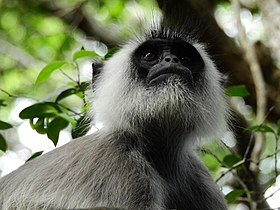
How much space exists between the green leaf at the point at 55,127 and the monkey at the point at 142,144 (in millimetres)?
91

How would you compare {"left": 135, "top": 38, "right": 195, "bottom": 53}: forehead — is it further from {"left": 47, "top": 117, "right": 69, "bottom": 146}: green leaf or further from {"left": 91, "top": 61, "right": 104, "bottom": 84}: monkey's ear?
{"left": 47, "top": 117, "right": 69, "bottom": 146}: green leaf

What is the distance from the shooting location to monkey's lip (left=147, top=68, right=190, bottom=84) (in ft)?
12.2

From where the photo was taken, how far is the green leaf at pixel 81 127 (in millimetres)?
4379

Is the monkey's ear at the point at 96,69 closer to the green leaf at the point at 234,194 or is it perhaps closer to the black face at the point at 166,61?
the black face at the point at 166,61

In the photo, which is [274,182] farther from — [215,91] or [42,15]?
[42,15]

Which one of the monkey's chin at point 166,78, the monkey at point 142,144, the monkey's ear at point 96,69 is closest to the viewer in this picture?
the monkey at point 142,144

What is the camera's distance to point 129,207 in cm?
341

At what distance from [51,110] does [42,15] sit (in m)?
4.46

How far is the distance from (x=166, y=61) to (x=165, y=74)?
0.11m

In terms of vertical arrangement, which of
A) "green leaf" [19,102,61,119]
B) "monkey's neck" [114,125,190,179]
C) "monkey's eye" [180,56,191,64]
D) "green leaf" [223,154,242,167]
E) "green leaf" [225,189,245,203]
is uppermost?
"monkey's eye" [180,56,191,64]

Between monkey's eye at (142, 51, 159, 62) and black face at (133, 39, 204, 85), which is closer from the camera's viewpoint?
black face at (133, 39, 204, 85)

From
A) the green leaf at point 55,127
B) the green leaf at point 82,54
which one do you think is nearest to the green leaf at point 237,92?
the green leaf at point 82,54

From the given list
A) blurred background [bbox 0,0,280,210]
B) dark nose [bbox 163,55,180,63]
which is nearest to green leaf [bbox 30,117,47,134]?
blurred background [bbox 0,0,280,210]

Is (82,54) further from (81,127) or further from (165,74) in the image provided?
(165,74)
